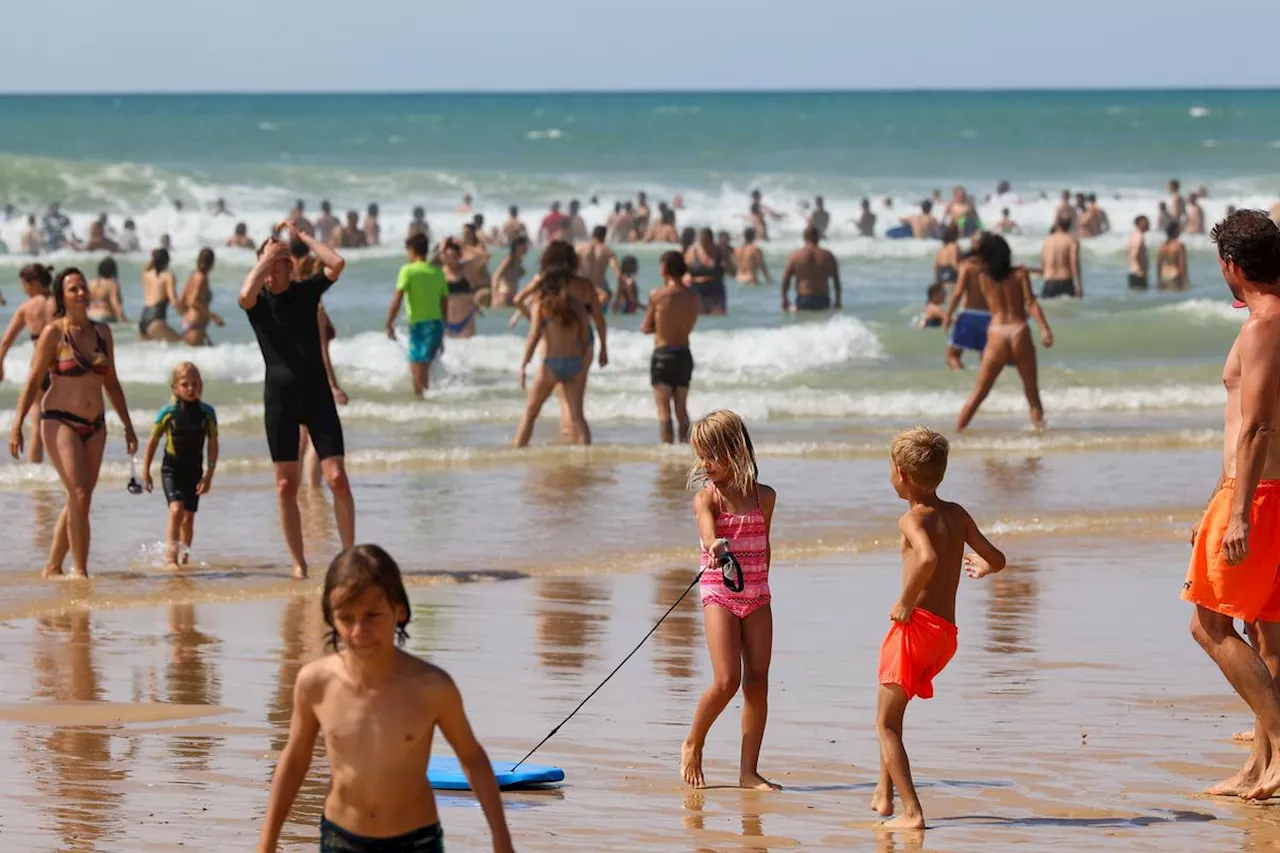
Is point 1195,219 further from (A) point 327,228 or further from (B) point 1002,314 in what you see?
(B) point 1002,314

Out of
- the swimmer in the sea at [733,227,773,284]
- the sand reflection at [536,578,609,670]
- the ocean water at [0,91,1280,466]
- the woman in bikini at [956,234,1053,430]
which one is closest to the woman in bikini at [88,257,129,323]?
the ocean water at [0,91,1280,466]

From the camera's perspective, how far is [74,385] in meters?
9.68

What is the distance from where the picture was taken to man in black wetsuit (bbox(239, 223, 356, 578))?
370 inches

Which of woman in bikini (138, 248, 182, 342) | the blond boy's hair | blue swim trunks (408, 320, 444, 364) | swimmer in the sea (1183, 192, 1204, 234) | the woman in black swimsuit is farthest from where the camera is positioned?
swimmer in the sea (1183, 192, 1204, 234)

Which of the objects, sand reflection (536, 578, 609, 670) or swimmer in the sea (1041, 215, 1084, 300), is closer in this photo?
sand reflection (536, 578, 609, 670)

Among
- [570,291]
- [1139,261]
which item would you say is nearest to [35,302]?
[570,291]

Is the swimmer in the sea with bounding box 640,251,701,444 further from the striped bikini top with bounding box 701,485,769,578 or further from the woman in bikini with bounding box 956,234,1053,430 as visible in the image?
the striped bikini top with bounding box 701,485,769,578

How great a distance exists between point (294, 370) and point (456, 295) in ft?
36.2

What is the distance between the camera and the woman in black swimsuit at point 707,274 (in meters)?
24.1

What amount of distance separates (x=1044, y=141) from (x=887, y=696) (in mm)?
74708

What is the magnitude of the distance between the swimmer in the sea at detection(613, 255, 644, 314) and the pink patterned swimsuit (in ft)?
55.3

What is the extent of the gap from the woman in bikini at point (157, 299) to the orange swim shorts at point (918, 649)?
16938mm

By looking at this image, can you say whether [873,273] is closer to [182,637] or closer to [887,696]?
[182,637]

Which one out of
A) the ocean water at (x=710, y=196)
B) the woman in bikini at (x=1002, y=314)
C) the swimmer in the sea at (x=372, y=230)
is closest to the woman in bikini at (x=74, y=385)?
the ocean water at (x=710, y=196)
